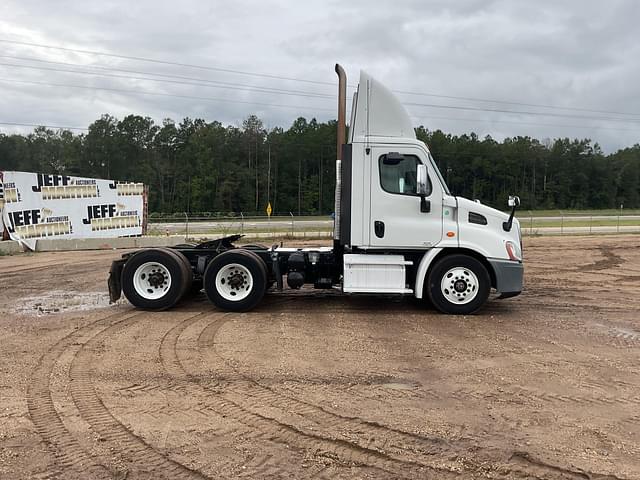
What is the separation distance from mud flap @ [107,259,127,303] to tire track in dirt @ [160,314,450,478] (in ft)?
12.7

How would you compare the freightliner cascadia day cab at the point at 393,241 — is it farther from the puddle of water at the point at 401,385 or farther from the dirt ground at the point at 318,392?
the puddle of water at the point at 401,385

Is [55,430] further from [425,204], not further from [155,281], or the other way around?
[425,204]

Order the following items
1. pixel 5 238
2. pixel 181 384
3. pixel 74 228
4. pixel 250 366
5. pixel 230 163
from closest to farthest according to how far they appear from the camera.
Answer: pixel 181 384 → pixel 250 366 → pixel 5 238 → pixel 74 228 → pixel 230 163

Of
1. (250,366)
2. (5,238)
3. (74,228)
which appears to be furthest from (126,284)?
(74,228)

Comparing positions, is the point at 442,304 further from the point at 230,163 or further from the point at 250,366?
the point at 230,163

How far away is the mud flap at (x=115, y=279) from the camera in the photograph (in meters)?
9.58

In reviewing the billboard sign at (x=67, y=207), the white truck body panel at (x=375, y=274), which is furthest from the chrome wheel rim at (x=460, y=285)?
the billboard sign at (x=67, y=207)

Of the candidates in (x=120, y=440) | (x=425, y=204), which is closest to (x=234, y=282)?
(x=425, y=204)

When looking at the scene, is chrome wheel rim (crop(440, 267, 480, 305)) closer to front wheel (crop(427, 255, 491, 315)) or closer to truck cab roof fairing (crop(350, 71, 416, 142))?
front wheel (crop(427, 255, 491, 315))

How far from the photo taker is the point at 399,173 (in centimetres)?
910

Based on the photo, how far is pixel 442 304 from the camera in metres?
9.23

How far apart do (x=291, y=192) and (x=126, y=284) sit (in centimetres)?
8282

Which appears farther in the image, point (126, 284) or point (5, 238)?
point (5, 238)

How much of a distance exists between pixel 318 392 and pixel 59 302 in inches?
280
